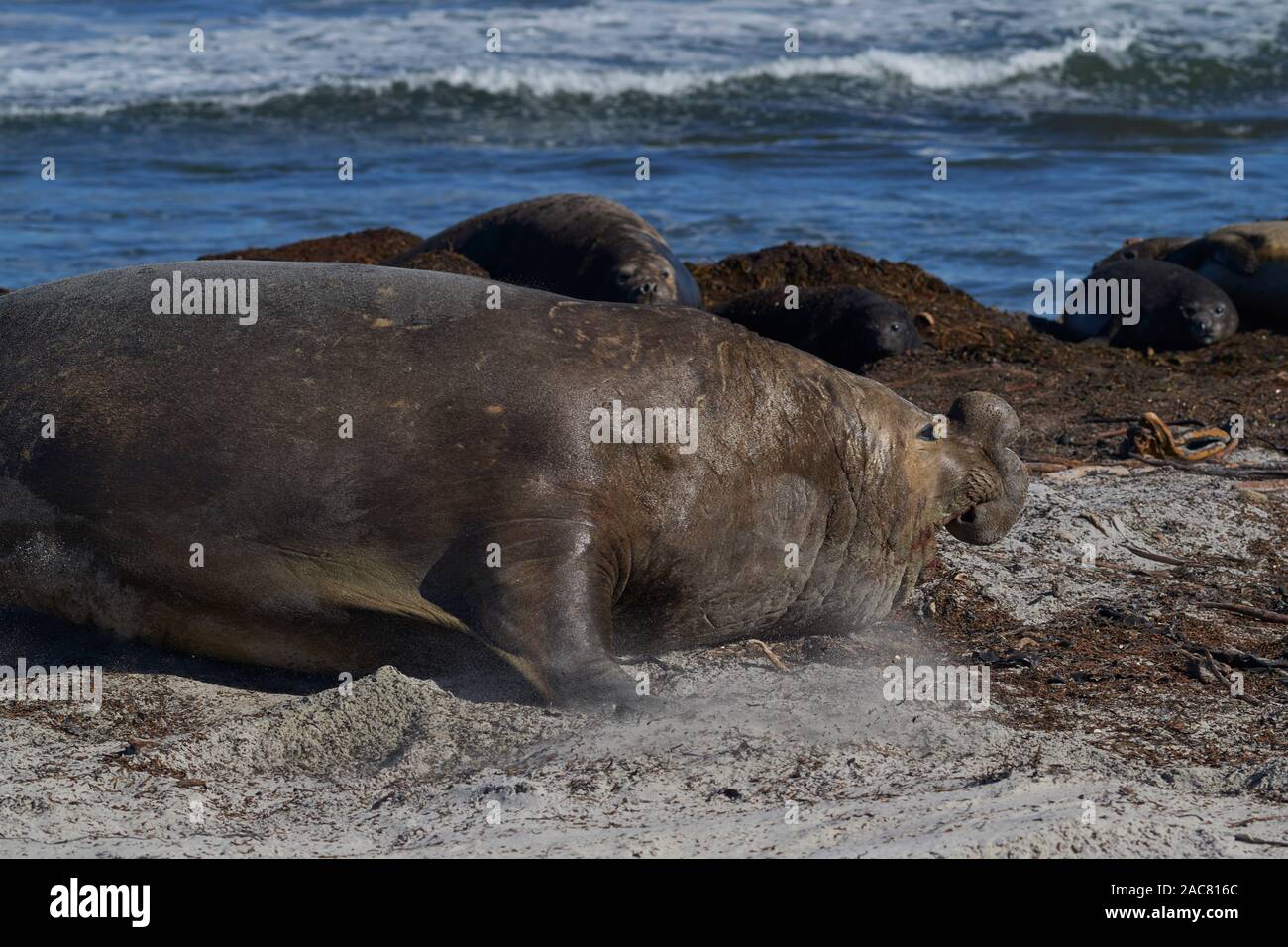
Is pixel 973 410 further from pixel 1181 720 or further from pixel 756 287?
pixel 756 287

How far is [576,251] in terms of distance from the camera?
12750 millimetres

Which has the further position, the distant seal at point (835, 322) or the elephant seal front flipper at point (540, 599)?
the distant seal at point (835, 322)

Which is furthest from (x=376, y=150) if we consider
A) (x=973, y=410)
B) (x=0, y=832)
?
(x=0, y=832)

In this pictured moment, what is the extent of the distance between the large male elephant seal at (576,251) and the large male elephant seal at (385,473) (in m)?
6.57

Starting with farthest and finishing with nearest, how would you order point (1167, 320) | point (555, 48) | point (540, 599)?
point (555, 48), point (1167, 320), point (540, 599)

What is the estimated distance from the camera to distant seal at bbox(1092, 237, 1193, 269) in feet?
43.9

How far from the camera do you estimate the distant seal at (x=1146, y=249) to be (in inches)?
526

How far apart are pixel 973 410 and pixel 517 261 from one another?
7.94 meters

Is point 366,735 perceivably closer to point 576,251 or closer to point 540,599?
point 540,599

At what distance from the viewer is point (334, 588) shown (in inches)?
183

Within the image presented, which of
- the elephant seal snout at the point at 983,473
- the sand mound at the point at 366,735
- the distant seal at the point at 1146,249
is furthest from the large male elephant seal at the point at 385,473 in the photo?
the distant seal at the point at 1146,249

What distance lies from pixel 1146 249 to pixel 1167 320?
2.44m

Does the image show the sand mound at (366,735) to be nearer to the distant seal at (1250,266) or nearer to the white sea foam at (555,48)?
the distant seal at (1250,266)

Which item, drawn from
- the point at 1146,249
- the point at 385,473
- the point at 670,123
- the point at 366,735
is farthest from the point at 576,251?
the point at 670,123
